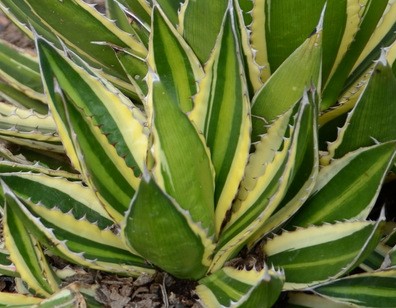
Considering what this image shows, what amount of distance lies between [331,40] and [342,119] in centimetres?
15

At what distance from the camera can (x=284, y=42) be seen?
1.13m

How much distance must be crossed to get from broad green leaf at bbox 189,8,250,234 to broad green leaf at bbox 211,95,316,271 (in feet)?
0.10

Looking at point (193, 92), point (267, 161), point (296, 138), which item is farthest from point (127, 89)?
point (296, 138)

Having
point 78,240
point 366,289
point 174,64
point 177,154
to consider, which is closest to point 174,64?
point 174,64

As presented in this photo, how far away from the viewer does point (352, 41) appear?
1160 mm

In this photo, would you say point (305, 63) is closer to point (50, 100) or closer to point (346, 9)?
point (346, 9)

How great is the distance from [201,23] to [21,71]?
0.56 meters

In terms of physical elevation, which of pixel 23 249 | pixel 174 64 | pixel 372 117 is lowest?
pixel 23 249

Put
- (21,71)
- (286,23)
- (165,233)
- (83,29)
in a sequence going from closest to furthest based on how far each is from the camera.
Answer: (165,233), (286,23), (83,29), (21,71)

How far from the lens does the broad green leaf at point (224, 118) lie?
0.96 meters

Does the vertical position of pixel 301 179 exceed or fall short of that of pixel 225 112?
it falls short

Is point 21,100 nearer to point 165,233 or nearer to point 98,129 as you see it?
point 98,129

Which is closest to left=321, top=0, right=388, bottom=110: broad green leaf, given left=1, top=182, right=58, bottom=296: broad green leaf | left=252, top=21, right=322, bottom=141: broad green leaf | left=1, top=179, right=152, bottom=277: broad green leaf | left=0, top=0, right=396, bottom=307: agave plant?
left=0, top=0, right=396, bottom=307: agave plant

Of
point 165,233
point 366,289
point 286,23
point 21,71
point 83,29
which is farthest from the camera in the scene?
point 21,71
